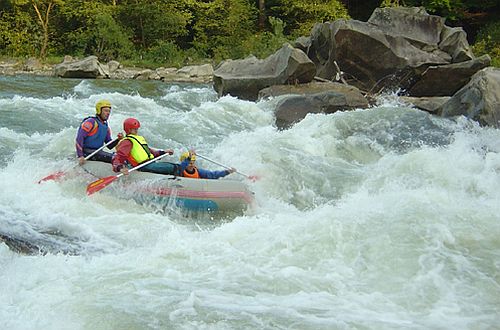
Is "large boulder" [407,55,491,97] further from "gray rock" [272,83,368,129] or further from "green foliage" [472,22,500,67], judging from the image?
"green foliage" [472,22,500,67]

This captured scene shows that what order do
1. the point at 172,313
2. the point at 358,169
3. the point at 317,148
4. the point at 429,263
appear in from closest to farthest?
the point at 172,313 → the point at 429,263 → the point at 358,169 → the point at 317,148

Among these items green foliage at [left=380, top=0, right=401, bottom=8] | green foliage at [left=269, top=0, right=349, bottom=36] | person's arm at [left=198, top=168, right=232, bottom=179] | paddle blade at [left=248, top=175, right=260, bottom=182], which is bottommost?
green foliage at [left=269, top=0, right=349, bottom=36]

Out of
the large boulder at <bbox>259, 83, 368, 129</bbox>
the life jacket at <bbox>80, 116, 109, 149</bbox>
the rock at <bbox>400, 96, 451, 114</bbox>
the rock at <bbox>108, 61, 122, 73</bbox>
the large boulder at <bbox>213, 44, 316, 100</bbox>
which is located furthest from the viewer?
the rock at <bbox>108, 61, 122, 73</bbox>

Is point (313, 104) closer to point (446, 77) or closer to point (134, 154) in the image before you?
point (446, 77)

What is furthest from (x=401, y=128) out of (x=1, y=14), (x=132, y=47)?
(x=1, y=14)

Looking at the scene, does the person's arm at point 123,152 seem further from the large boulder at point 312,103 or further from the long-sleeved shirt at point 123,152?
the large boulder at point 312,103

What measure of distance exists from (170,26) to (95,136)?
18.2 metres

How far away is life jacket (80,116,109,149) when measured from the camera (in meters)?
7.62

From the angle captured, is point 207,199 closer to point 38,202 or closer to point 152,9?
point 38,202

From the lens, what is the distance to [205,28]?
25781 millimetres

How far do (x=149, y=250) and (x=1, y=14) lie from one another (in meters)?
23.9

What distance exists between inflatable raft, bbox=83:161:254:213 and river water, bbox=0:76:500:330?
130 millimetres

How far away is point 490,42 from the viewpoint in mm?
19938

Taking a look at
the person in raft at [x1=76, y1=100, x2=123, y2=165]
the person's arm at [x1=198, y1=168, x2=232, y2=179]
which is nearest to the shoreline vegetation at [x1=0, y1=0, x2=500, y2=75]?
the person in raft at [x1=76, y1=100, x2=123, y2=165]
